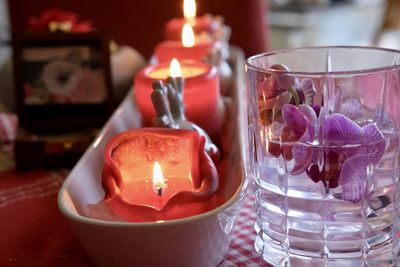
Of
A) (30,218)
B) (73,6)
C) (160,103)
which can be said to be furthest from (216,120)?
(73,6)

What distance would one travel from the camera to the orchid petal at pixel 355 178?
1.37 feet

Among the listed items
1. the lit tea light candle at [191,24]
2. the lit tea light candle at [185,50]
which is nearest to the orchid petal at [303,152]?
the lit tea light candle at [185,50]

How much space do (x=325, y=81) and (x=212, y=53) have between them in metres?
0.38

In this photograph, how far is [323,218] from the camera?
0.44m

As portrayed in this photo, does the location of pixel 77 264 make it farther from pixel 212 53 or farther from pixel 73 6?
pixel 73 6

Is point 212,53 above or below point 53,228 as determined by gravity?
above

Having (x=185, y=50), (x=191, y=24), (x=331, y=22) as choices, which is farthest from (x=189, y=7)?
(x=331, y=22)

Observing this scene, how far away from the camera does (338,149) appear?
421 millimetres

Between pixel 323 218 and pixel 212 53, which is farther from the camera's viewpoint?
pixel 212 53

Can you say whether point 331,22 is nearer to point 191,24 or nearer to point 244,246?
point 191,24

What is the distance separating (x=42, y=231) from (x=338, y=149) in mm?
309

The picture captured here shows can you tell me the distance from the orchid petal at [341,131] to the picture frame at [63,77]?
0.43 meters

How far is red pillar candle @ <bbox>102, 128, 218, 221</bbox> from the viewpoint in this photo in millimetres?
448

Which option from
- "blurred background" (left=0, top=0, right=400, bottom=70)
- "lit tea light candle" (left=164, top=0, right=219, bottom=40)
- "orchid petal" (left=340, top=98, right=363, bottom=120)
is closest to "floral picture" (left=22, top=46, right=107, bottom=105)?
"lit tea light candle" (left=164, top=0, right=219, bottom=40)
